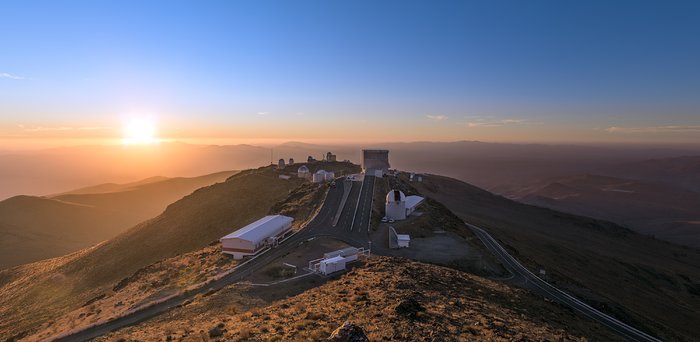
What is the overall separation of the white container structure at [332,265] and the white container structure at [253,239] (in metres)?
9.50

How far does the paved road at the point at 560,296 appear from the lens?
77.7 ft

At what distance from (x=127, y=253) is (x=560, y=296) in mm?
52737

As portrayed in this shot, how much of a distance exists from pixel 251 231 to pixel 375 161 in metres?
46.2

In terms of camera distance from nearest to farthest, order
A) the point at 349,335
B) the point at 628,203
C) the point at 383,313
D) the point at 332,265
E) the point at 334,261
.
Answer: the point at 349,335, the point at 383,313, the point at 332,265, the point at 334,261, the point at 628,203

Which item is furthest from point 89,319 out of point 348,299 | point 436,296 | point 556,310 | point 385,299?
point 556,310

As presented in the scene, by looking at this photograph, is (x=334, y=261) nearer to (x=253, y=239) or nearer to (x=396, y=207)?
(x=253, y=239)

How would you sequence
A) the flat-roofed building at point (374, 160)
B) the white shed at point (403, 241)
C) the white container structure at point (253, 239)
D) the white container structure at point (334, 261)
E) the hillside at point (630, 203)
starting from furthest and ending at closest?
the hillside at point (630, 203) < the flat-roofed building at point (374, 160) < the white shed at point (403, 241) < the white container structure at point (253, 239) < the white container structure at point (334, 261)

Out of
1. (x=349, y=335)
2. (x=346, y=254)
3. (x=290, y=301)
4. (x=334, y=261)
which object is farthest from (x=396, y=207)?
(x=349, y=335)

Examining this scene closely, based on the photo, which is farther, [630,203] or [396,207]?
Answer: [630,203]

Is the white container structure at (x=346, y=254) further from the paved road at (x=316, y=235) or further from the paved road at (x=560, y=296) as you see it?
the paved road at (x=560, y=296)

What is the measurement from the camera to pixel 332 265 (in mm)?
28234

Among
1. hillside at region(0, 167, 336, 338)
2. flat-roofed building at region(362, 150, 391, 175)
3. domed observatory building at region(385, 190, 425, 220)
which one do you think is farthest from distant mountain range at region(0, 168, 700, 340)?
flat-roofed building at region(362, 150, 391, 175)

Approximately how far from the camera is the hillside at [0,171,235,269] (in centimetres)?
6875

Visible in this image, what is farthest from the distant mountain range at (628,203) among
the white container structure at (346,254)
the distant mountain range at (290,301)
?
the white container structure at (346,254)
